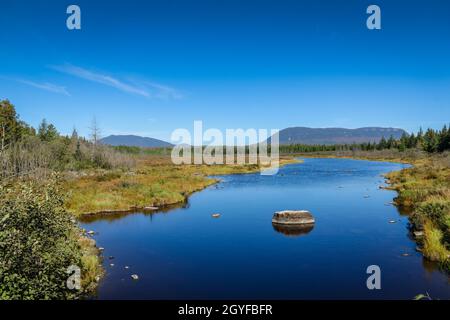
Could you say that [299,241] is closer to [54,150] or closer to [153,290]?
[153,290]

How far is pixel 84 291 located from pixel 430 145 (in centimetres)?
11432

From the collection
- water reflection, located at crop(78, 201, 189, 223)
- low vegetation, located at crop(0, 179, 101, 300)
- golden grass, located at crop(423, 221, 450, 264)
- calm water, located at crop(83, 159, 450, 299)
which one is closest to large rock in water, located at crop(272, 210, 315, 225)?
calm water, located at crop(83, 159, 450, 299)

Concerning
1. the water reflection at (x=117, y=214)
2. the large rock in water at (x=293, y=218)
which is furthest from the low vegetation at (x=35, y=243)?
the water reflection at (x=117, y=214)

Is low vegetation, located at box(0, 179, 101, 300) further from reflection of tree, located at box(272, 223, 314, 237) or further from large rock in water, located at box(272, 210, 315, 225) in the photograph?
large rock in water, located at box(272, 210, 315, 225)

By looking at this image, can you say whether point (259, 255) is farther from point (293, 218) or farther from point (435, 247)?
point (435, 247)

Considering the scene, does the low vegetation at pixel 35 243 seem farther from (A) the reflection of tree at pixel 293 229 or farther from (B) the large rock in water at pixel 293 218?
(B) the large rock in water at pixel 293 218

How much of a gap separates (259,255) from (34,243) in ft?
40.7

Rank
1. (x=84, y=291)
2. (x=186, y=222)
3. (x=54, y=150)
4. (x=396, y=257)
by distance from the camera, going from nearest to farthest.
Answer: (x=84, y=291) < (x=396, y=257) < (x=186, y=222) < (x=54, y=150)

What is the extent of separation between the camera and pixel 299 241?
933 inches

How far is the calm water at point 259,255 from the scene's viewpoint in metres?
15.8

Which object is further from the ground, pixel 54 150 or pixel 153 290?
pixel 54 150

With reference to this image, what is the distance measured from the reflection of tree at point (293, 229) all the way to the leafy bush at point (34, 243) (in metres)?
15.5

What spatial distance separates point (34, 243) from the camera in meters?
12.0
